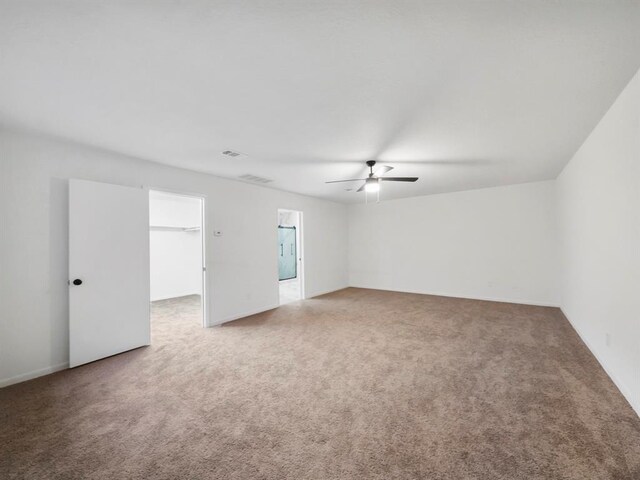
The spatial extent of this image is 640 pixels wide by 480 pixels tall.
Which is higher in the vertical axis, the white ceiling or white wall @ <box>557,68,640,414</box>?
the white ceiling

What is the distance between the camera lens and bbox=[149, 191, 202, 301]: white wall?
6629 millimetres

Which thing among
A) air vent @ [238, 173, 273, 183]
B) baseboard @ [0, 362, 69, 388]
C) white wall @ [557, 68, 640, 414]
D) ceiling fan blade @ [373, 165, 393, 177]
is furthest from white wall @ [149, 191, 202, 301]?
white wall @ [557, 68, 640, 414]

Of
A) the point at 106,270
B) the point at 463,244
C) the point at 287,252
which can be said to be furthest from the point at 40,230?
the point at 287,252

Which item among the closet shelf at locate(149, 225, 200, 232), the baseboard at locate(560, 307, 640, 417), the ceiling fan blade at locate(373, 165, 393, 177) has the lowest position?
the baseboard at locate(560, 307, 640, 417)

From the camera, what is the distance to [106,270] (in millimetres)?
3230

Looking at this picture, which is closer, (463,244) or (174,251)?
(463,244)

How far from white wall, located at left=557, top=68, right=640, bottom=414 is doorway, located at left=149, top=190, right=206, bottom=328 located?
6564 millimetres

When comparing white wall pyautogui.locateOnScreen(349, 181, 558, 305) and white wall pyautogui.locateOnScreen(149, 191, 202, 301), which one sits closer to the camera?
white wall pyautogui.locateOnScreen(349, 181, 558, 305)

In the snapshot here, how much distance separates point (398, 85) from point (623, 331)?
9.13 feet

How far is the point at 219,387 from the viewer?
2555 millimetres

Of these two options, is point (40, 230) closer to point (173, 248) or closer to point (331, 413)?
point (331, 413)

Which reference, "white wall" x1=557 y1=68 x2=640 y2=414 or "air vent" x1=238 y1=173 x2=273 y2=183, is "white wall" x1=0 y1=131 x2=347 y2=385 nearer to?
"air vent" x1=238 y1=173 x2=273 y2=183

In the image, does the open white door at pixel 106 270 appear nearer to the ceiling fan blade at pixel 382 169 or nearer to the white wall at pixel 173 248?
the white wall at pixel 173 248

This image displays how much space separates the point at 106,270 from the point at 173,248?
3990 mm
